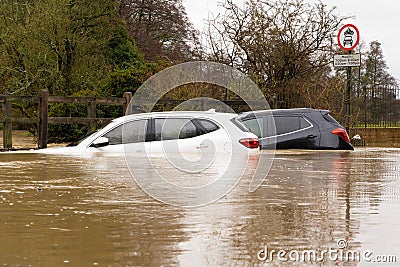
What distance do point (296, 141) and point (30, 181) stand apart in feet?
23.7

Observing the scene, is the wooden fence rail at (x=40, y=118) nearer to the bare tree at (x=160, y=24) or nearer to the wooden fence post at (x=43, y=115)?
the wooden fence post at (x=43, y=115)

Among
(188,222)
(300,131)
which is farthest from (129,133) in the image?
(188,222)

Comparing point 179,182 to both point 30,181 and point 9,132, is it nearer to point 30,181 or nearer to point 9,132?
point 30,181

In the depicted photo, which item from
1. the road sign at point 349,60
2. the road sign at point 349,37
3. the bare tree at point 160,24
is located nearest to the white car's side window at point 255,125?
the road sign at point 349,60

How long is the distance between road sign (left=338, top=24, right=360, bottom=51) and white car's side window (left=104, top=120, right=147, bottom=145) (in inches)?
384

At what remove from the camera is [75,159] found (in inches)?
420

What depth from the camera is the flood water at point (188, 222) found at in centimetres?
370

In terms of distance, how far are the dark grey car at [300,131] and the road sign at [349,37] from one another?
19.0ft

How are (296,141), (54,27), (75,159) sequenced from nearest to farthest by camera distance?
(75,159) → (296,141) → (54,27)

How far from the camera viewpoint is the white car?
11.2 meters

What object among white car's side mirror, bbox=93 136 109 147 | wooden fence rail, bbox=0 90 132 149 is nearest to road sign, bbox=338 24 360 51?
wooden fence rail, bbox=0 90 132 149

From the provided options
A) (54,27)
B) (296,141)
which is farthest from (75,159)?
(54,27)

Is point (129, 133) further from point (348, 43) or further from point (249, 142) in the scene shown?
point (348, 43)

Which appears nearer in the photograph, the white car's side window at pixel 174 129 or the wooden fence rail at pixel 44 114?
the white car's side window at pixel 174 129
